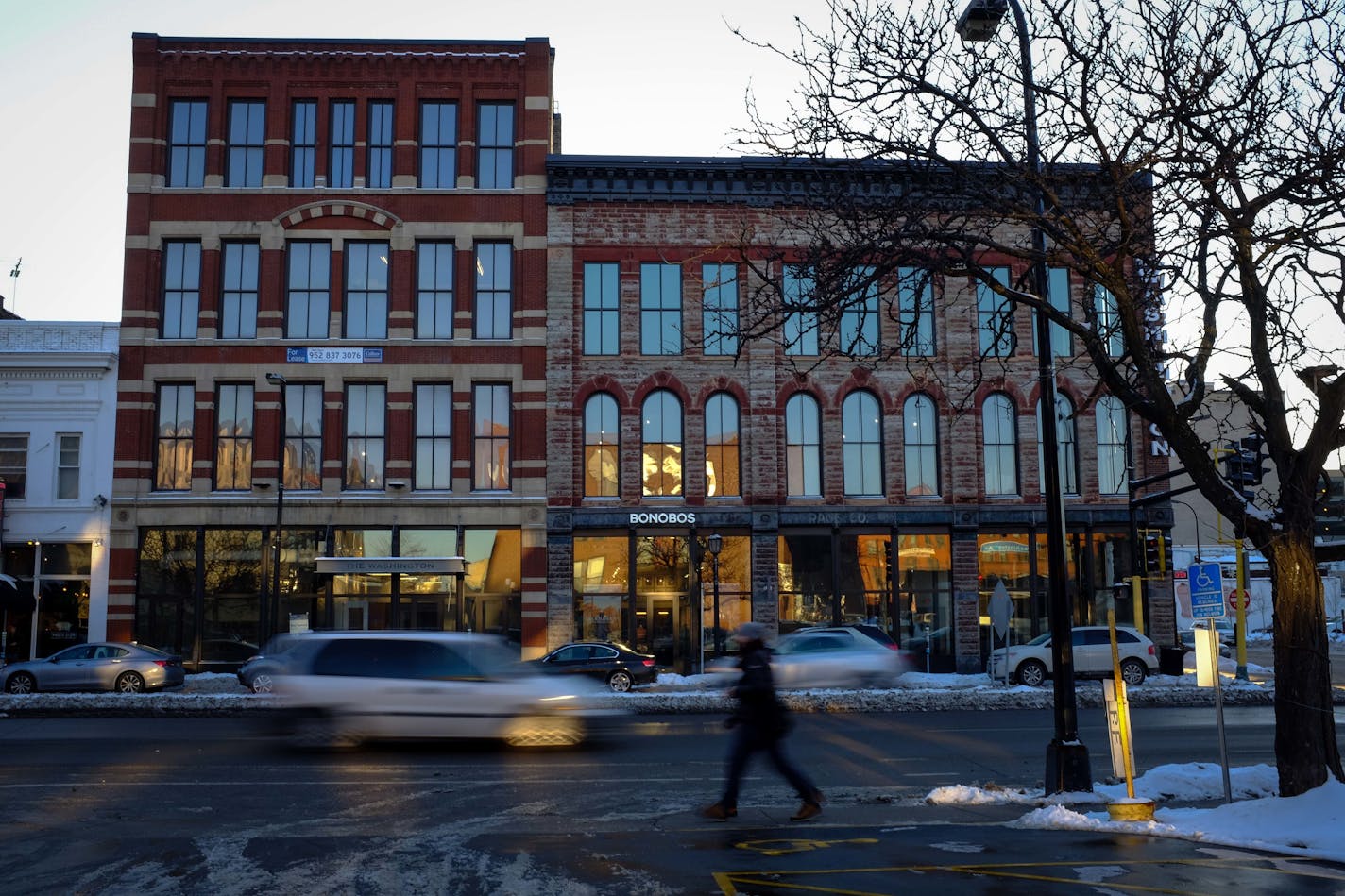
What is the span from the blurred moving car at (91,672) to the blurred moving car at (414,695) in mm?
13484

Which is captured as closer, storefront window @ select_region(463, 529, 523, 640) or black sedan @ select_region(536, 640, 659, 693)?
black sedan @ select_region(536, 640, 659, 693)

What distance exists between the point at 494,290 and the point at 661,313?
198 inches

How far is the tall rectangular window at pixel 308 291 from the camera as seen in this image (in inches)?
1400

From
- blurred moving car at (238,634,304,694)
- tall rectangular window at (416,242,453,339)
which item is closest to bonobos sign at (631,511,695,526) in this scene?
tall rectangular window at (416,242,453,339)

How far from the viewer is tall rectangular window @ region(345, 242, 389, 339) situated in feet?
117

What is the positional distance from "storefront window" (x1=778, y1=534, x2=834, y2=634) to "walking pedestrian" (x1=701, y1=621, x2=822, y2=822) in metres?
23.6

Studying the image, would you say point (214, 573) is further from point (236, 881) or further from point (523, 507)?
point (236, 881)

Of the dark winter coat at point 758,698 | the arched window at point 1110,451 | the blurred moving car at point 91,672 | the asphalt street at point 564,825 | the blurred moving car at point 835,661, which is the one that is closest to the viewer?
the asphalt street at point 564,825

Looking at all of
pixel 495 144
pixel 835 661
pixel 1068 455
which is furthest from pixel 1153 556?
pixel 495 144

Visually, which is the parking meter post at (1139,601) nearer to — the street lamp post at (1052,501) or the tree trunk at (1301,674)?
the street lamp post at (1052,501)

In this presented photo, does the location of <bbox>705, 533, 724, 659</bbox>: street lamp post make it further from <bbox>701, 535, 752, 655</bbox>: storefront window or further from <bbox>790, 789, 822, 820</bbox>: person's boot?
<bbox>790, 789, 822, 820</bbox>: person's boot

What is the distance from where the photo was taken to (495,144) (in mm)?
36656

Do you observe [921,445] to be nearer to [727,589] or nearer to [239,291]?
[727,589]

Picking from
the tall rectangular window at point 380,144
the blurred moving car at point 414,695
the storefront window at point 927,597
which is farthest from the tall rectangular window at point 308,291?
the blurred moving car at point 414,695
